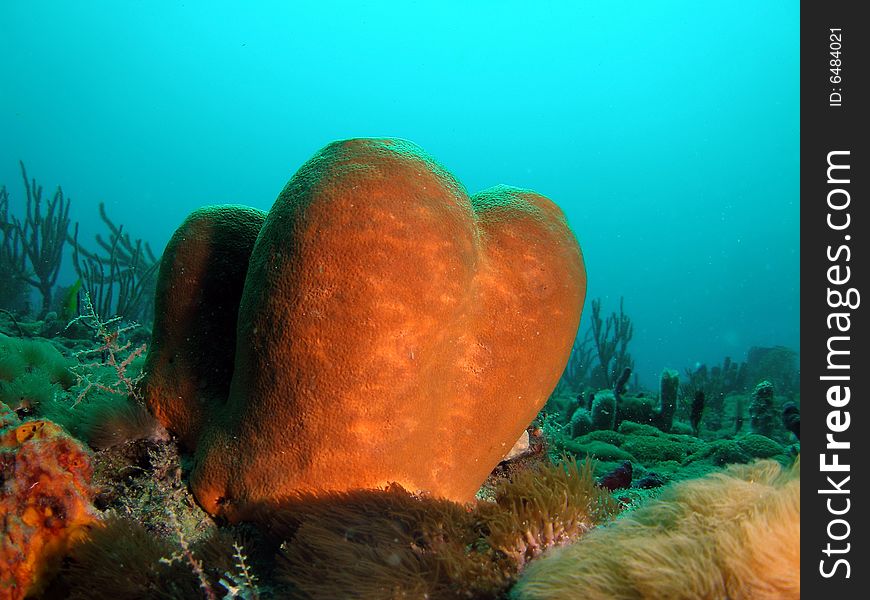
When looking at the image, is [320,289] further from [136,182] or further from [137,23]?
[136,182]

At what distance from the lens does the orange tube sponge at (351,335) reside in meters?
2.40

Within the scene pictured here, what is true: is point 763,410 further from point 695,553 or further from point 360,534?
point 360,534

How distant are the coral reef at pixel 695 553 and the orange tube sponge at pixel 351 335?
108 centimetres

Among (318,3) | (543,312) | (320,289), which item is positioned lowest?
(543,312)

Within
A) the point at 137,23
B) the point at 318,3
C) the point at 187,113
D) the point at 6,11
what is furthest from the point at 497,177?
the point at 6,11

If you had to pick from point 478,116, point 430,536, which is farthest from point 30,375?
point 478,116

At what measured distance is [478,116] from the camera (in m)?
120

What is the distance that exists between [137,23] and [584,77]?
94809mm

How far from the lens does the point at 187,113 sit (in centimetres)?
11512

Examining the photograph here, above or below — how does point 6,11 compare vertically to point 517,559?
above

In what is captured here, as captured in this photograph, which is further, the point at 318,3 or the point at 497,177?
the point at 497,177

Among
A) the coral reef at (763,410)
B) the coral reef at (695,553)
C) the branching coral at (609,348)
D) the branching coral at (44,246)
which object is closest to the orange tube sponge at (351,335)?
the coral reef at (695,553)

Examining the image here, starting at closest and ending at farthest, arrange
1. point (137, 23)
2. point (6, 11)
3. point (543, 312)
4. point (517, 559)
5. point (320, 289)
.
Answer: point (517, 559)
point (320, 289)
point (543, 312)
point (6, 11)
point (137, 23)

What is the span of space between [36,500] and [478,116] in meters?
127
